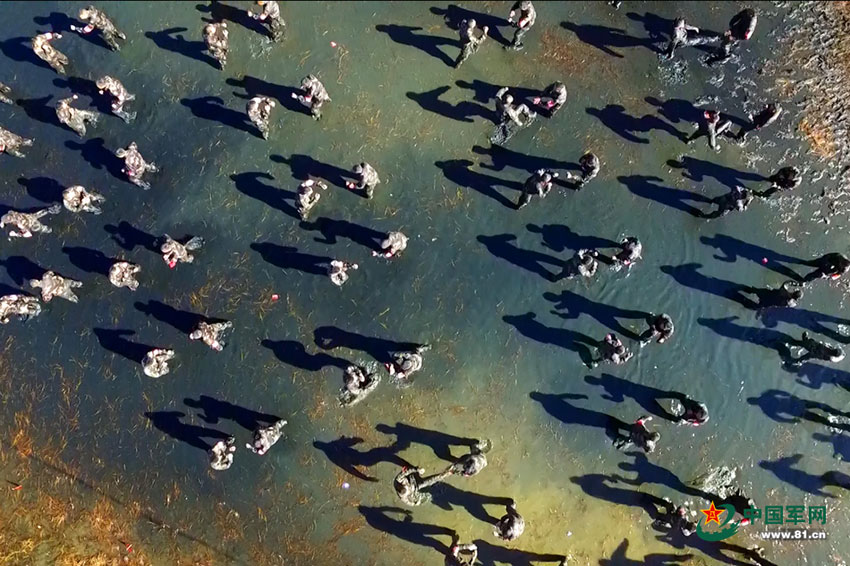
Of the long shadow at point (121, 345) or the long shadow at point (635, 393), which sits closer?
the long shadow at point (635, 393)

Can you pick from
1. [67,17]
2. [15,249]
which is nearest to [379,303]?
[15,249]

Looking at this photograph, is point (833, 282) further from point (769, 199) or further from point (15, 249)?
point (15, 249)

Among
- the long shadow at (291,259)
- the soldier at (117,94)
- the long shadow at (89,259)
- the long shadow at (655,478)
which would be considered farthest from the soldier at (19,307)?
the long shadow at (655,478)

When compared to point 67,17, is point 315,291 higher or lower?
lower

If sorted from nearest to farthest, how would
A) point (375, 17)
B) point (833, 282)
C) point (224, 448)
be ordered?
point (224, 448) < point (833, 282) < point (375, 17)

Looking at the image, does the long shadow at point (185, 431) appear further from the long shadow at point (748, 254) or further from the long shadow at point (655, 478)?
the long shadow at point (748, 254)

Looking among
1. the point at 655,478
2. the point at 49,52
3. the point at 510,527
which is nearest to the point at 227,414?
the point at 510,527
